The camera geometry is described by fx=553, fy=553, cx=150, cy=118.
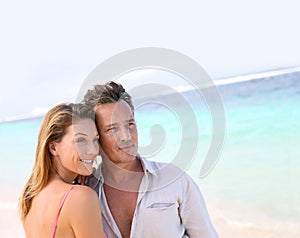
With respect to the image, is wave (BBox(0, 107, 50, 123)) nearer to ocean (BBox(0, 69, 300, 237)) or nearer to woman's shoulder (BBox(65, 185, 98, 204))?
ocean (BBox(0, 69, 300, 237))

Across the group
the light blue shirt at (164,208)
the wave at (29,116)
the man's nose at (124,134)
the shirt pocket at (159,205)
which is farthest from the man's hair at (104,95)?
the wave at (29,116)

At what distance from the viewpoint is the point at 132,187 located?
1.71 m

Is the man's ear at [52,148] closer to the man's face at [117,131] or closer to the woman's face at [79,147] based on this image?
the woman's face at [79,147]

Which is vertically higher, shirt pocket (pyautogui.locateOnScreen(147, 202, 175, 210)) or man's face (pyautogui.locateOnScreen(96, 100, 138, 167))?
man's face (pyautogui.locateOnScreen(96, 100, 138, 167))

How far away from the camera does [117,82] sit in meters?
1.72

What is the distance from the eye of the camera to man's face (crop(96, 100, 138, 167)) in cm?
162

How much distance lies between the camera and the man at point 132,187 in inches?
64.4

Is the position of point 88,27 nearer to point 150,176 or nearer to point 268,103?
point 268,103

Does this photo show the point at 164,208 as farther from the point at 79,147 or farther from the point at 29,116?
the point at 29,116

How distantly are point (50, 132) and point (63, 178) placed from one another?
0.15 m

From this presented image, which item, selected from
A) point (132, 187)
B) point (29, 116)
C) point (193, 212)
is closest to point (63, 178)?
point (132, 187)

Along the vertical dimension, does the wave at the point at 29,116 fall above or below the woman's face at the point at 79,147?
below

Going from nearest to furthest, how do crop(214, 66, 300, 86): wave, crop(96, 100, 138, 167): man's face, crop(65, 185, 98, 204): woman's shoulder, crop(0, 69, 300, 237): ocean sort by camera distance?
crop(65, 185, 98, 204): woman's shoulder
crop(96, 100, 138, 167): man's face
crop(0, 69, 300, 237): ocean
crop(214, 66, 300, 86): wave

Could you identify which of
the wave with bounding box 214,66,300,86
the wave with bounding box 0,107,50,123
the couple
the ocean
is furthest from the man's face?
the wave with bounding box 214,66,300,86
